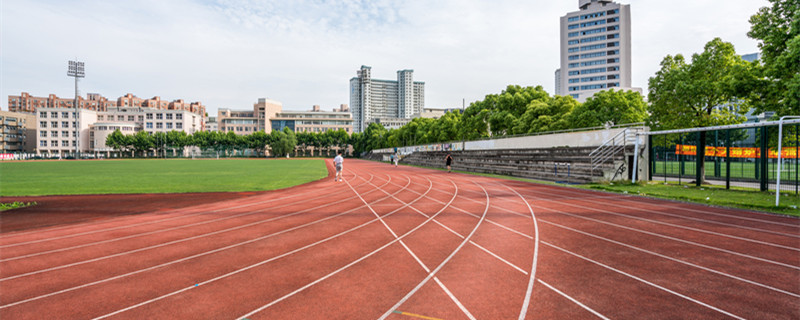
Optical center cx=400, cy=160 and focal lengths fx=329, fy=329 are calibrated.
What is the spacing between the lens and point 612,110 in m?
28.7

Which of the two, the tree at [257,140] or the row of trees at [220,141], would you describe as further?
the tree at [257,140]

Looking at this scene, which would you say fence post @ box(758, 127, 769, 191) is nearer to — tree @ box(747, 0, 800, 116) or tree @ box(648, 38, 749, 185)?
tree @ box(747, 0, 800, 116)

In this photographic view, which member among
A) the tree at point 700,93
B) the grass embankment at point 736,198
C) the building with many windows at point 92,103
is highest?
the building with many windows at point 92,103

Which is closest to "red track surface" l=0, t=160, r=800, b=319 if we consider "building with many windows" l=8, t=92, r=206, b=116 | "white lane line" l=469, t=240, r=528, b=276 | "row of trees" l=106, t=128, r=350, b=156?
"white lane line" l=469, t=240, r=528, b=276

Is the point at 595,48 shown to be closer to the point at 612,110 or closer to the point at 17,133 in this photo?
the point at 612,110

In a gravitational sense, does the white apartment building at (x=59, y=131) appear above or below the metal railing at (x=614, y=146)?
above

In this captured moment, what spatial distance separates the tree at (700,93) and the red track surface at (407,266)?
1039cm

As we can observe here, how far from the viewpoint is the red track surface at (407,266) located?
3.81 meters

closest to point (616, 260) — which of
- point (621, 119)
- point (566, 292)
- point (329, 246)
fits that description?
point (566, 292)

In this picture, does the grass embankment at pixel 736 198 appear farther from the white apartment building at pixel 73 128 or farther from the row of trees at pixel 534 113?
the white apartment building at pixel 73 128

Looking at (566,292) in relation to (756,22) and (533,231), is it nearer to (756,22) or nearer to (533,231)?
(533,231)

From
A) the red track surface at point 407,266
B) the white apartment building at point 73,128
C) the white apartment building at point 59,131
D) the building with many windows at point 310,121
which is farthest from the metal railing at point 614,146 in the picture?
the white apartment building at point 59,131

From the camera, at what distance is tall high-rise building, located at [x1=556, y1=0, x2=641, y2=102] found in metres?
81.1

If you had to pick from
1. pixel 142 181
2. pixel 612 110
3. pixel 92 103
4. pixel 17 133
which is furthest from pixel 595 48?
pixel 92 103
